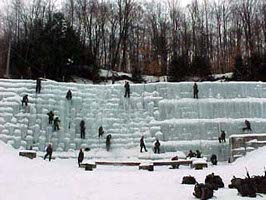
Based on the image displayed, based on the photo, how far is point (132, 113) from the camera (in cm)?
2828

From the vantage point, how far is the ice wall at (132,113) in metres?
26.0

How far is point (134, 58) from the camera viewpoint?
53062 millimetres

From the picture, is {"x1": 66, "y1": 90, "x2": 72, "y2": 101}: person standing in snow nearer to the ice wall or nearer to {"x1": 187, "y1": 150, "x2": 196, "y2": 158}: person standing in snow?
the ice wall

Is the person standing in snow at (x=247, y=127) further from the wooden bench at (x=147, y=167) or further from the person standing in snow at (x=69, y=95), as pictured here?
the person standing in snow at (x=69, y=95)

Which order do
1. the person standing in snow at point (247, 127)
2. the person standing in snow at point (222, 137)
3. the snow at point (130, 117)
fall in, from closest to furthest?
the snow at point (130, 117)
the person standing in snow at point (222, 137)
the person standing in snow at point (247, 127)

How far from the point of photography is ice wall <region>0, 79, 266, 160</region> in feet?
85.3

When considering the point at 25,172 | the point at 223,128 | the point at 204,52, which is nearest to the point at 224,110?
the point at 223,128

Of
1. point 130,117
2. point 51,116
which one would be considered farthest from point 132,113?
point 51,116

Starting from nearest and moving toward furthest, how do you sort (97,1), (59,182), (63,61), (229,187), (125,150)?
(229,187) < (59,182) < (125,150) < (63,61) < (97,1)

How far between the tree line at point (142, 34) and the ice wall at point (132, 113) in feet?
46.4

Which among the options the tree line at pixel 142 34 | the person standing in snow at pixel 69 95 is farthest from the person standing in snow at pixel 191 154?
the tree line at pixel 142 34

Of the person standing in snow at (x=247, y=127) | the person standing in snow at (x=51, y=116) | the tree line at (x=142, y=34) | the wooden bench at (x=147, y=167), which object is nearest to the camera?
the wooden bench at (x=147, y=167)

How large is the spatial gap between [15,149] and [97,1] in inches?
1261

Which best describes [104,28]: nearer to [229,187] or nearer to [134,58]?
[134,58]
